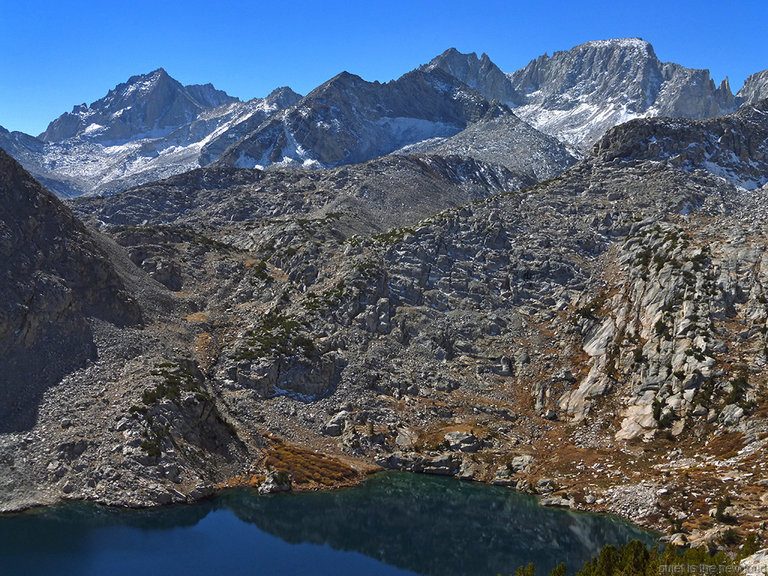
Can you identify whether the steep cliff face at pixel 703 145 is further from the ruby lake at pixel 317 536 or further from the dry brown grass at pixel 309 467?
the dry brown grass at pixel 309 467

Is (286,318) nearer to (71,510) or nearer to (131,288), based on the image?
(131,288)

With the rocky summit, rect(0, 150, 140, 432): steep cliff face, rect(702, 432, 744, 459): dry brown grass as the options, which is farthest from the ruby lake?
rect(0, 150, 140, 432): steep cliff face

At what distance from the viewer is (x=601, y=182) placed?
160 meters

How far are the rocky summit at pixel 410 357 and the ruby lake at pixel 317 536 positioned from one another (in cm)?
295

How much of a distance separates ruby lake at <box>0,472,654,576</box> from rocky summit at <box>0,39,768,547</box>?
9.67 feet

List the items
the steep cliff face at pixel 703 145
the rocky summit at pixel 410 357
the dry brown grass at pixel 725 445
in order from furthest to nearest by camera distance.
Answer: the steep cliff face at pixel 703 145
the rocky summit at pixel 410 357
the dry brown grass at pixel 725 445

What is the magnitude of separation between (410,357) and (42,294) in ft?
177

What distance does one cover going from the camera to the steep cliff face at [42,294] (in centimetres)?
8275

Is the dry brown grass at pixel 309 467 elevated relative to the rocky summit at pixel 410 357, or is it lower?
lower

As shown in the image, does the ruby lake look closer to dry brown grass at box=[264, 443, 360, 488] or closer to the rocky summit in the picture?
dry brown grass at box=[264, 443, 360, 488]

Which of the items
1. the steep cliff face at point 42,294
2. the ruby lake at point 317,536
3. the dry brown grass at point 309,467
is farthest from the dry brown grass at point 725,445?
the steep cliff face at point 42,294

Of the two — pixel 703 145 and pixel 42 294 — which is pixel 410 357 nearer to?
pixel 42 294

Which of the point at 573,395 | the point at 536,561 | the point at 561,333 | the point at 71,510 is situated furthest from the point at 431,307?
the point at 71,510

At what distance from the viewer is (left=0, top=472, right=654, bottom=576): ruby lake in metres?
62.2
